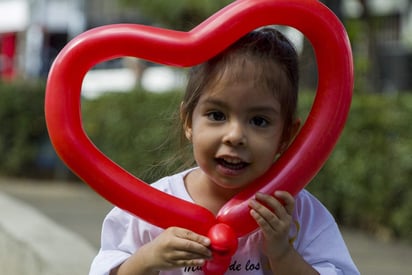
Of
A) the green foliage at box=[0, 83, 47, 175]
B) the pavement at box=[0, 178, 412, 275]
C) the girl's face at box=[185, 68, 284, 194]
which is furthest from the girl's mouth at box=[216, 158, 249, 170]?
the green foliage at box=[0, 83, 47, 175]

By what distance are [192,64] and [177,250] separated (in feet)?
1.73

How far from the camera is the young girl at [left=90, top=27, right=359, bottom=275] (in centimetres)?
252

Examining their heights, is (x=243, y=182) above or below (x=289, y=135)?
below

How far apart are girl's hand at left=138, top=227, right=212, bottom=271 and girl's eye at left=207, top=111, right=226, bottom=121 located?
1.08 ft

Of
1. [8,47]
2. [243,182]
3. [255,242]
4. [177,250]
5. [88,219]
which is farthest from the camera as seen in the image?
[8,47]

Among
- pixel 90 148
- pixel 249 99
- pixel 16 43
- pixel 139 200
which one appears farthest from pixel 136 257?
pixel 16 43

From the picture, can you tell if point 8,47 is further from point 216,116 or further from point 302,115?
point 216,116

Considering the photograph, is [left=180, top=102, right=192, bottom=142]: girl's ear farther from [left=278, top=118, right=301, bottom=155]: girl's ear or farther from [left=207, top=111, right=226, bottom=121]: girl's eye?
[left=278, top=118, right=301, bottom=155]: girl's ear

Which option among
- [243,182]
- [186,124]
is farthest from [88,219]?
[243,182]

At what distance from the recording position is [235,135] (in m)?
2.50

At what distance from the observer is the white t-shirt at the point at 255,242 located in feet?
9.00

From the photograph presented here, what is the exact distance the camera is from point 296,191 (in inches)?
103

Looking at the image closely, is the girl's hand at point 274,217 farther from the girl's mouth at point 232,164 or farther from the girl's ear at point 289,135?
the girl's ear at point 289,135

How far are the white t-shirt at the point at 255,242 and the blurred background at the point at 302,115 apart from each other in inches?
12.1
